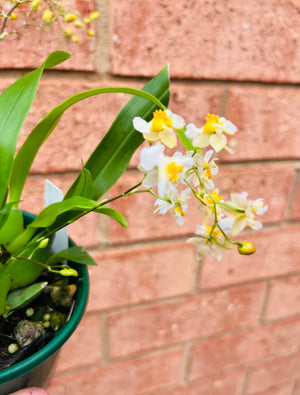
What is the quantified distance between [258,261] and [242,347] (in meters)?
0.22

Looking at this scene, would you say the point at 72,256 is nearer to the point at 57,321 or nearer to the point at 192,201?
the point at 57,321

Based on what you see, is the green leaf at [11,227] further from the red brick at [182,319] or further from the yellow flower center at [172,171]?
the red brick at [182,319]

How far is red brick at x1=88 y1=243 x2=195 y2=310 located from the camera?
1.85ft

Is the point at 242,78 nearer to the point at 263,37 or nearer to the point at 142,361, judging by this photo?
the point at 263,37

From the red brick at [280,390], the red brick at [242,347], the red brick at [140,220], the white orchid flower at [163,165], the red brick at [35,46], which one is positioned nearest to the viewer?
the white orchid flower at [163,165]

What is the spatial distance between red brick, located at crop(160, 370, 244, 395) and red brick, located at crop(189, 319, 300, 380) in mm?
22

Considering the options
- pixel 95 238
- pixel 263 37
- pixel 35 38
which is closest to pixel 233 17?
pixel 263 37

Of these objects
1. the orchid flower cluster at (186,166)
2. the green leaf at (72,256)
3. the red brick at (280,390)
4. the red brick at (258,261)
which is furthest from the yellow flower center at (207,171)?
the red brick at (280,390)

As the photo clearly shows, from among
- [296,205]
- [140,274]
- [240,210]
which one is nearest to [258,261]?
[296,205]

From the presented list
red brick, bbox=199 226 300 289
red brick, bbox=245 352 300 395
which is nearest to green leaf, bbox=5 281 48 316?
red brick, bbox=199 226 300 289

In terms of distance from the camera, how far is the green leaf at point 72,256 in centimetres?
33

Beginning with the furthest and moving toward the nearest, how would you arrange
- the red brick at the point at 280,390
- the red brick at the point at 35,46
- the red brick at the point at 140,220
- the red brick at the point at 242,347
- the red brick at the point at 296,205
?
1. the red brick at the point at 280,390
2. the red brick at the point at 242,347
3. the red brick at the point at 296,205
4. the red brick at the point at 140,220
5. the red brick at the point at 35,46

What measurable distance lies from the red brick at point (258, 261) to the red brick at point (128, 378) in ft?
0.58

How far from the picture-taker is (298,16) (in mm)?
508
